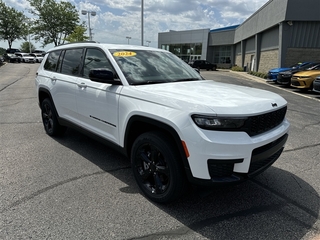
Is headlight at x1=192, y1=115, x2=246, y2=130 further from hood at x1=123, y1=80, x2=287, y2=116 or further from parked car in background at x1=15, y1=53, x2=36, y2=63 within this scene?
parked car in background at x1=15, y1=53, x2=36, y2=63

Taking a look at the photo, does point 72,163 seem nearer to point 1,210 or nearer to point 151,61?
point 1,210

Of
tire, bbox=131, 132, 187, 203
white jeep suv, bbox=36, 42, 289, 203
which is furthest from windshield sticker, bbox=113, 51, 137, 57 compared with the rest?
tire, bbox=131, 132, 187, 203

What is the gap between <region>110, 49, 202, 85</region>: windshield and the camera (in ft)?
11.5

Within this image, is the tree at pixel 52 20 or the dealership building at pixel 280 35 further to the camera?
the tree at pixel 52 20

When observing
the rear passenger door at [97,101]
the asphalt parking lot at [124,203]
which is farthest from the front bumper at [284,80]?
the rear passenger door at [97,101]

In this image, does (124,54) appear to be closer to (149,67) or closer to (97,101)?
(149,67)

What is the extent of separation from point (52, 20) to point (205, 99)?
62.6m

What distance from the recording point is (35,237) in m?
2.47

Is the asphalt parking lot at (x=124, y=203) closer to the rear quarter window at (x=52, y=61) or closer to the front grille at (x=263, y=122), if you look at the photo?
the front grille at (x=263, y=122)

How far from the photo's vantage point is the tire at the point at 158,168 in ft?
8.95

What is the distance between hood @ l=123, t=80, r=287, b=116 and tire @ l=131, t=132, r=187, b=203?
0.43 m

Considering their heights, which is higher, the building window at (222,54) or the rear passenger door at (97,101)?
the building window at (222,54)

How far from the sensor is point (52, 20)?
2228 inches

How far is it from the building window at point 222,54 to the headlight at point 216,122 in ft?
157
